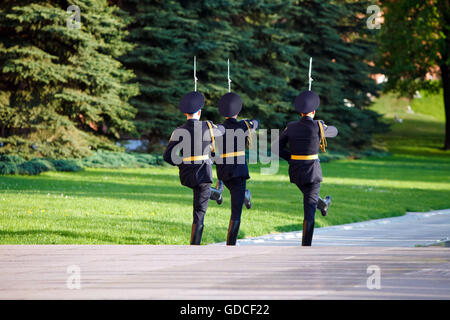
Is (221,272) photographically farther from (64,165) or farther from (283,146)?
(64,165)

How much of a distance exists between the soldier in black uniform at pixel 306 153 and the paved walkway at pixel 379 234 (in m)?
1.41

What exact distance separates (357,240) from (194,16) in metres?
23.6

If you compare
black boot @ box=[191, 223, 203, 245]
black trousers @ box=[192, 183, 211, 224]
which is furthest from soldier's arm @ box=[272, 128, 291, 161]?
black boot @ box=[191, 223, 203, 245]

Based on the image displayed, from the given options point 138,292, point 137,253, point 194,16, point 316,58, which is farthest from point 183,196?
point 316,58

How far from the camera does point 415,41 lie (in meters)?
46.1

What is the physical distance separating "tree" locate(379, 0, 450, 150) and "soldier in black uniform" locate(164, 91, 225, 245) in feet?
128

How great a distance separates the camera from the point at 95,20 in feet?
87.0

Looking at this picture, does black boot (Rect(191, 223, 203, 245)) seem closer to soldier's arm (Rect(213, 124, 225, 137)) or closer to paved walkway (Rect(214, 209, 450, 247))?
soldier's arm (Rect(213, 124, 225, 137))

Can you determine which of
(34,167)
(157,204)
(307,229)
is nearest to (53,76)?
(34,167)

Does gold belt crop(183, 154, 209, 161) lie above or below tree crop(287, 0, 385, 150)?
below

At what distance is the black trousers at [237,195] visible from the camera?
31.0ft

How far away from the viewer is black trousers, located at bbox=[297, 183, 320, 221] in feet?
31.1

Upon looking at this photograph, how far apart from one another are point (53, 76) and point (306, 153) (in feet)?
57.6
